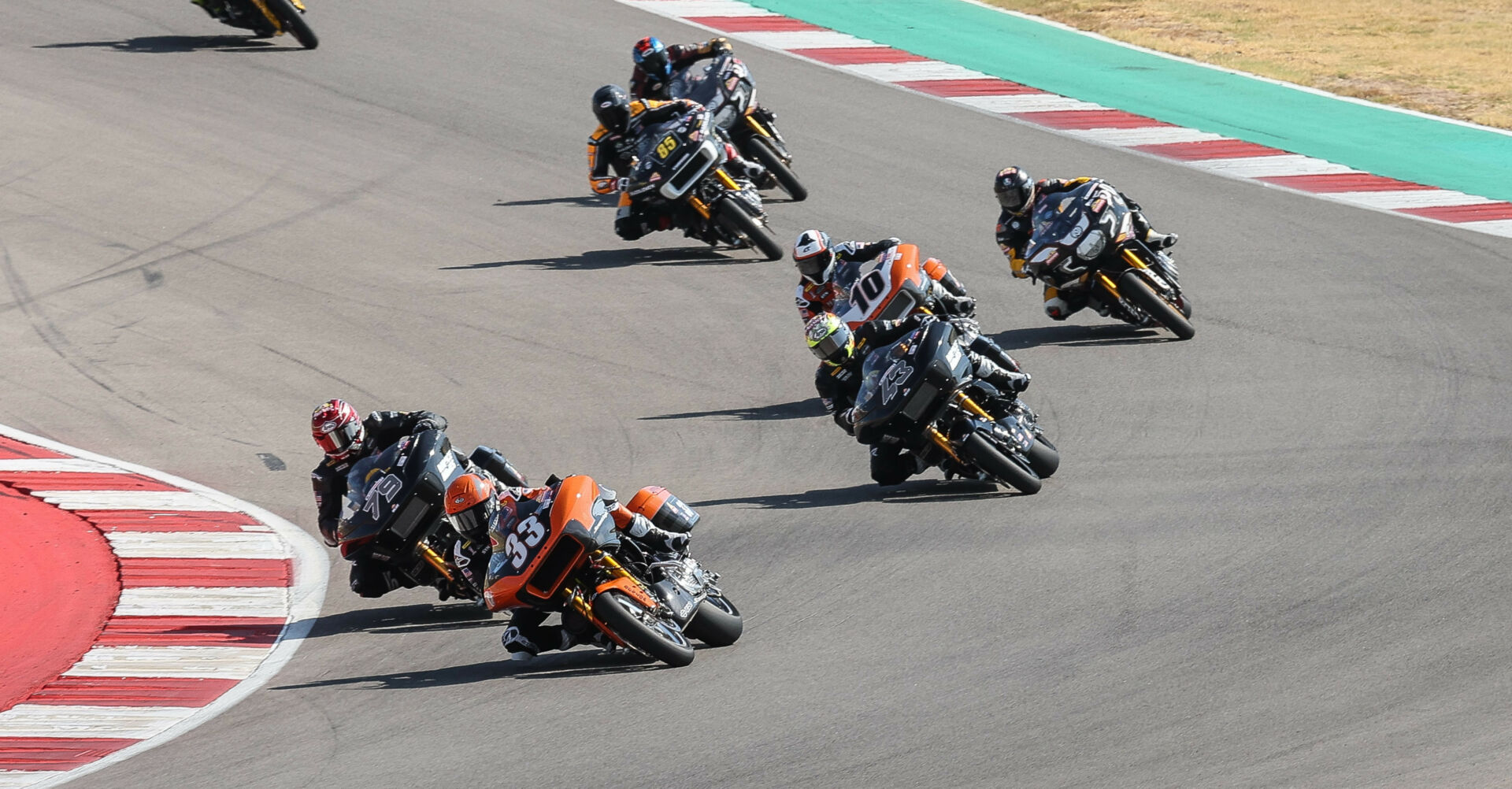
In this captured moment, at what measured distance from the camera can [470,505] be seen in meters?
9.88

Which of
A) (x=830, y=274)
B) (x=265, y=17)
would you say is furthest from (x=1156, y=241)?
(x=265, y=17)

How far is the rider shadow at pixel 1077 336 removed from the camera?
15641 millimetres

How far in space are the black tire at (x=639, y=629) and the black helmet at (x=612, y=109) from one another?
9.97m

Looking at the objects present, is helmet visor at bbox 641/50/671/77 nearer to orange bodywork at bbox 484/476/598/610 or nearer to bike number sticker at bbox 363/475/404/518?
bike number sticker at bbox 363/475/404/518

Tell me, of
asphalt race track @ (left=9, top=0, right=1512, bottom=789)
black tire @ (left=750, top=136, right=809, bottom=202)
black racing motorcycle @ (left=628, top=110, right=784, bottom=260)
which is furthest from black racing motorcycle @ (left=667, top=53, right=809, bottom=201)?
black racing motorcycle @ (left=628, top=110, right=784, bottom=260)

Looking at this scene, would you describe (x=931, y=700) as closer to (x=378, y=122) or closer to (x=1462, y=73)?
(x=378, y=122)

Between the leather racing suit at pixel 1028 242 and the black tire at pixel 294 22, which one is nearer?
the leather racing suit at pixel 1028 242

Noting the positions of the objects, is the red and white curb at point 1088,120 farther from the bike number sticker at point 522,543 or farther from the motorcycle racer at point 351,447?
the bike number sticker at point 522,543

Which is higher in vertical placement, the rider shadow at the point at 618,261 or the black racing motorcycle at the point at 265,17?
the black racing motorcycle at the point at 265,17

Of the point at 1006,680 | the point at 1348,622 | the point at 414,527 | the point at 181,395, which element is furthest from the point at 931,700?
the point at 181,395

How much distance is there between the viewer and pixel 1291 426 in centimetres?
1309

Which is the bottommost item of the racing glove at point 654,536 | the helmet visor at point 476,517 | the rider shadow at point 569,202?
the rider shadow at point 569,202

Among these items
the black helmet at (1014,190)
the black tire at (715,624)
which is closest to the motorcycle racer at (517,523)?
the black tire at (715,624)

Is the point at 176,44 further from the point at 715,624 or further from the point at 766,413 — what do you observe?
the point at 715,624
